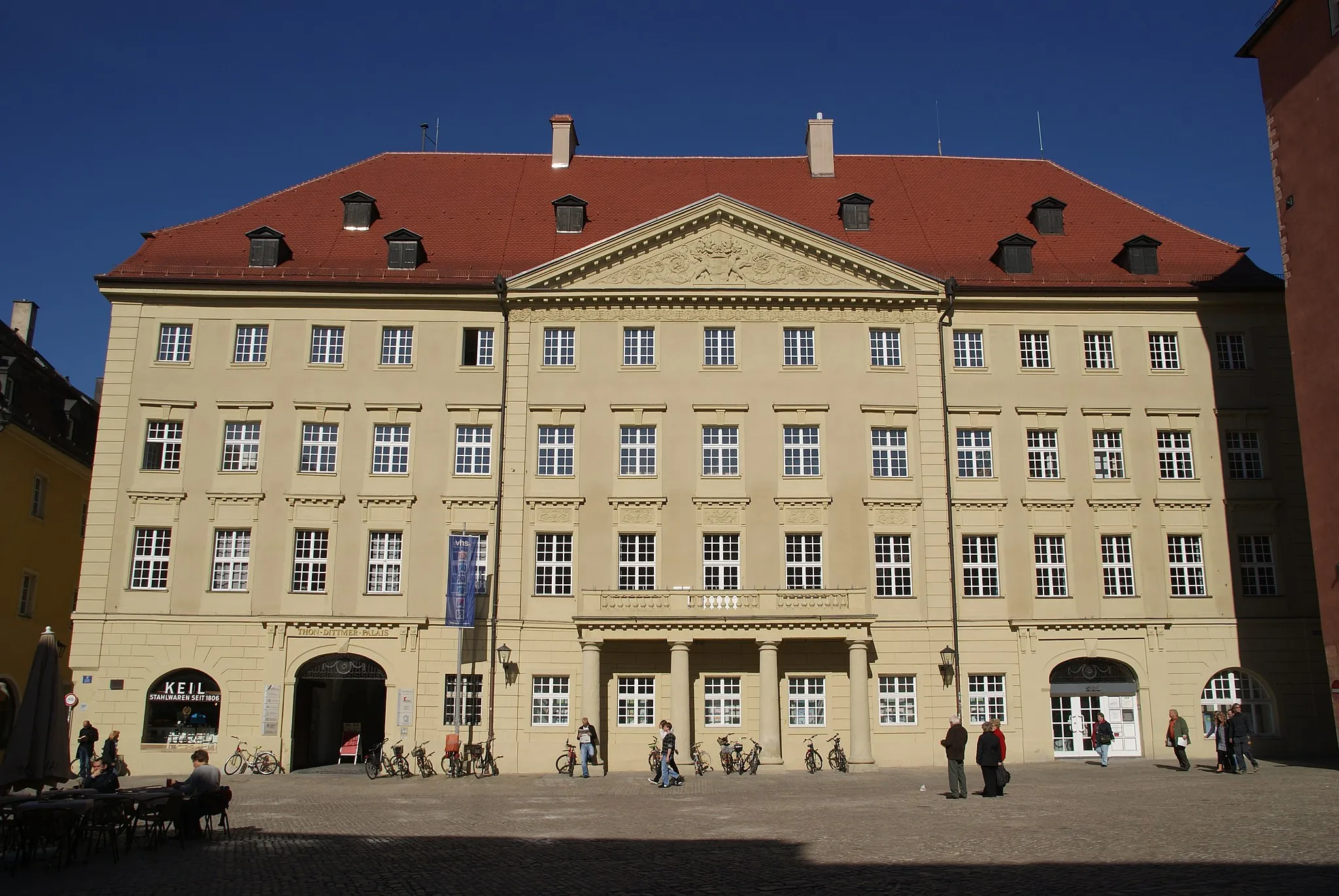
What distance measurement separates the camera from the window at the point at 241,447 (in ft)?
119

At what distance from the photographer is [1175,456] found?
1471 inches

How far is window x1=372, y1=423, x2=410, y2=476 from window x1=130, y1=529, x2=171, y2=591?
663 centimetres

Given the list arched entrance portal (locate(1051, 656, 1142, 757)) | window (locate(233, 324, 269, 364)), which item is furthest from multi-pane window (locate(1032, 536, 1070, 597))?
window (locate(233, 324, 269, 364))

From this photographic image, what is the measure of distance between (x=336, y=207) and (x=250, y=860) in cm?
2943

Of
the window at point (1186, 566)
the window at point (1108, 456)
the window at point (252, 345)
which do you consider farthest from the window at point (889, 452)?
the window at point (252, 345)

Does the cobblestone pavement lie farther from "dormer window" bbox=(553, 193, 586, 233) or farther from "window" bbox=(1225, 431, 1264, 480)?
"dormer window" bbox=(553, 193, 586, 233)

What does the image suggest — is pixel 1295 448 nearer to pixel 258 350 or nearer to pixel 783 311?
pixel 783 311

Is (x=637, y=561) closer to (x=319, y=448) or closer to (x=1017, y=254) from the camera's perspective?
(x=319, y=448)

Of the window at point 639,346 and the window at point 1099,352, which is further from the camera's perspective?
the window at point 1099,352

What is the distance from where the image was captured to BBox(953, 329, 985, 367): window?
3784 centimetres

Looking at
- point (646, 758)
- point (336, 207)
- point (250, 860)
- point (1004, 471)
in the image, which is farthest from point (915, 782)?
point (336, 207)

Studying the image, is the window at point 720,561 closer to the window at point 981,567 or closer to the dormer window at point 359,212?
the window at point 981,567

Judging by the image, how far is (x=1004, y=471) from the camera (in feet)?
121

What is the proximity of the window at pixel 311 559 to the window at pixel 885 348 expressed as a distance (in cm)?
1805
